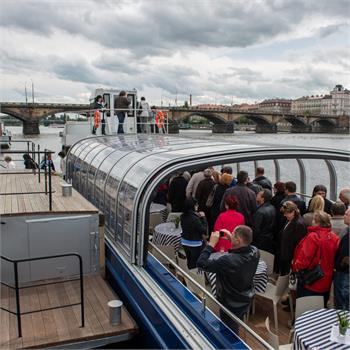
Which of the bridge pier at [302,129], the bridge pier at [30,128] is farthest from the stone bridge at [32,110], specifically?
the bridge pier at [302,129]

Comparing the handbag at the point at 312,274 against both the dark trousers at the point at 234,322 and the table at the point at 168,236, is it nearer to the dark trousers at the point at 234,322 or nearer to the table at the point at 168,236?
the dark trousers at the point at 234,322

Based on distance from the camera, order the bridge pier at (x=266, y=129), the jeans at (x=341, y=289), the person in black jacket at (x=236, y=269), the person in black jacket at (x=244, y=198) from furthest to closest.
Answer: the bridge pier at (x=266, y=129) < the person in black jacket at (x=244, y=198) < the jeans at (x=341, y=289) < the person in black jacket at (x=236, y=269)

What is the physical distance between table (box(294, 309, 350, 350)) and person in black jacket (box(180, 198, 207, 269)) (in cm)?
225

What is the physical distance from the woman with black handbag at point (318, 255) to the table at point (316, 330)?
56 centimetres

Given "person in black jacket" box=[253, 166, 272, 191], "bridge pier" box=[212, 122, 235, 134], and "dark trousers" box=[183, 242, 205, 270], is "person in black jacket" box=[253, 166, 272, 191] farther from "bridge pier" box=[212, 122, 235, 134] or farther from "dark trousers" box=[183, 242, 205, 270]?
"bridge pier" box=[212, 122, 235, 134]

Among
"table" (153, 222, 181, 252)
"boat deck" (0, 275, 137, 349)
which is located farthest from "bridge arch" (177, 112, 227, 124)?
"boat deck" (0, 275, 137, 349)

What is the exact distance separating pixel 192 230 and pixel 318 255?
6.80 ft

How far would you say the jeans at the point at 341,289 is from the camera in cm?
469

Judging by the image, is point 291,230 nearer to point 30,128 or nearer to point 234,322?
point 234,322

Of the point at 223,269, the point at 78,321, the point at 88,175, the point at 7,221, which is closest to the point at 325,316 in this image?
the point at 223,269

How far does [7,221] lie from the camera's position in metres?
5.80

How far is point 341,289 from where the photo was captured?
4730mm

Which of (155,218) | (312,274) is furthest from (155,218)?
(312,274)

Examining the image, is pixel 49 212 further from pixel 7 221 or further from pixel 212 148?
pixel 212 148
